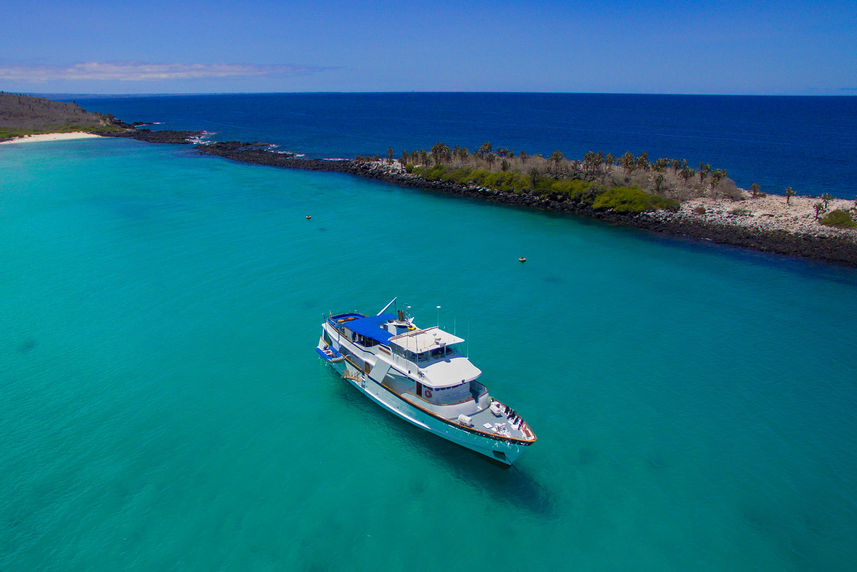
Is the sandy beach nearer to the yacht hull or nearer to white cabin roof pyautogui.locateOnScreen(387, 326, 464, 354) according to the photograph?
the yacht hull

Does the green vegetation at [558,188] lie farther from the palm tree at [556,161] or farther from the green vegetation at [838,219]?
the green vegetation at [838,219]

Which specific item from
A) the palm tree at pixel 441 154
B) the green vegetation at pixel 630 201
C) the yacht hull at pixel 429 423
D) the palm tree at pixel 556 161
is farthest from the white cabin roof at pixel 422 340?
the palm tree at pixel 441 154

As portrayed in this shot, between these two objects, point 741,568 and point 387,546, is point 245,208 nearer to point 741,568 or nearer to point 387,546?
point 387,546

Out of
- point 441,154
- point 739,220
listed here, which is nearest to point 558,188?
point 739,220

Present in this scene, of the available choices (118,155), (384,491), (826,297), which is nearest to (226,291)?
(384,491)

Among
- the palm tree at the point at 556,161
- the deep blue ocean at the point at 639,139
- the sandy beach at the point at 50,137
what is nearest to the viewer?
the palm tree at the point at 556,161
